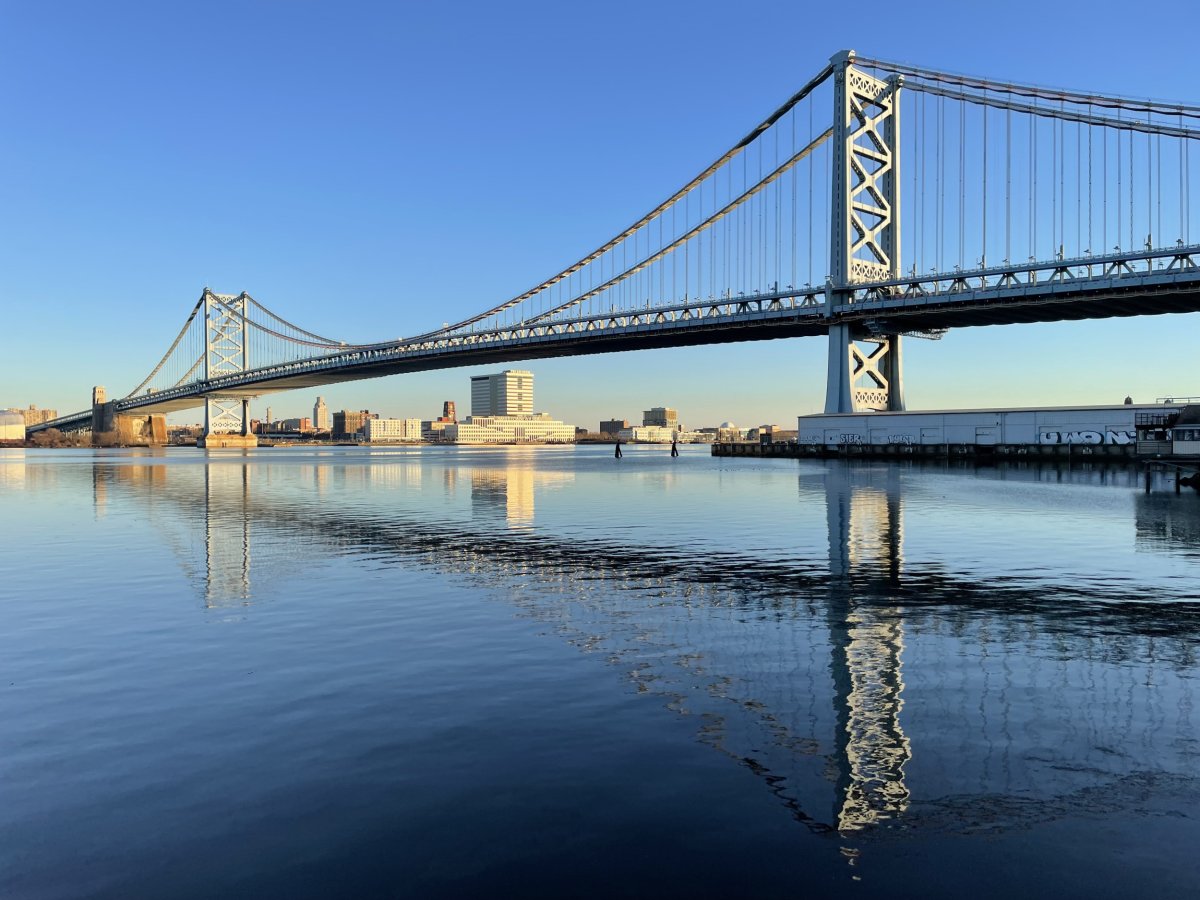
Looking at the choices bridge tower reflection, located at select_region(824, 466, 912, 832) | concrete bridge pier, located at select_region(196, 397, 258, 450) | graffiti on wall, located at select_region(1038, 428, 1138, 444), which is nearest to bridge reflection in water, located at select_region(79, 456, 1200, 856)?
bridge tower reflection, located at select_region(824, 466, 912, 832)

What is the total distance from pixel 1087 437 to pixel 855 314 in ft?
65.9

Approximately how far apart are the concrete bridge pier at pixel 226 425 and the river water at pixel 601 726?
14605 cm

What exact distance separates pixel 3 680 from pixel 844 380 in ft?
242

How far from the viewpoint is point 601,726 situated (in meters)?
7.40

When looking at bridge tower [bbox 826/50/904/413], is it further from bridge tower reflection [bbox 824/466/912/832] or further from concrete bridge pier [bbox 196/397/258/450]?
concrete bridge pier [bbox 196/397/258/450]

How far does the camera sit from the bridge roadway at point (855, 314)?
208ft

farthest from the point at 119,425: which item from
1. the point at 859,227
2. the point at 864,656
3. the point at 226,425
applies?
the point at 864,656

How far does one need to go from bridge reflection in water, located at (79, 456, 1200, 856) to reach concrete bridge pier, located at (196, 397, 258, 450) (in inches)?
5584

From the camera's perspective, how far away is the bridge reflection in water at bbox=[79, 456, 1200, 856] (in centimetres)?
614

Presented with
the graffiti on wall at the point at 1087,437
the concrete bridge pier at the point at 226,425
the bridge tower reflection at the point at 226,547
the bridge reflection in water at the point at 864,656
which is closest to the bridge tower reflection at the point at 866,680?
the bridge reflection in water at the point at 864,656

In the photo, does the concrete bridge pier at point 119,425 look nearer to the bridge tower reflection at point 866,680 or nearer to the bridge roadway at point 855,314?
the bridge roadway at point 855,314

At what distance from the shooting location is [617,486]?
46562 mm

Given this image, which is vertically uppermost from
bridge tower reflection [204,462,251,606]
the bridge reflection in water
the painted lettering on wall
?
the painted lettering on wall

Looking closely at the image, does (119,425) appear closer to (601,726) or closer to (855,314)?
(855,314)
